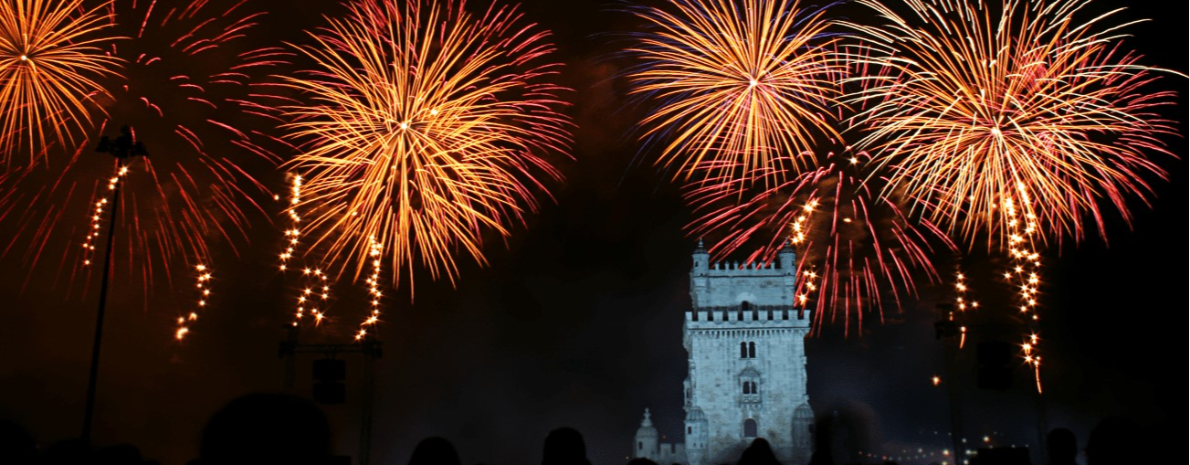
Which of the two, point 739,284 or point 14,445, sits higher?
point 739,284

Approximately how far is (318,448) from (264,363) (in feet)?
146

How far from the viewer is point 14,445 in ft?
17.2

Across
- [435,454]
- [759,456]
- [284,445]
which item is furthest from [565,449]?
[284,445]

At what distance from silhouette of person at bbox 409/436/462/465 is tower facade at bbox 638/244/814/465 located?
63347 millimetres

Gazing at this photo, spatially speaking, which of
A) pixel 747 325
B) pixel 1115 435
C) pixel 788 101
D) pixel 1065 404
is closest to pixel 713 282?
pixel 747 325

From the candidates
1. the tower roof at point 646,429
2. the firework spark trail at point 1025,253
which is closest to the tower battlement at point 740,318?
the tower roof at point 646,429

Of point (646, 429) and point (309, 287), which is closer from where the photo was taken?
point (309, 287)

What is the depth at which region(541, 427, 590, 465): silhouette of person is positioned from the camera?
25.4 ft

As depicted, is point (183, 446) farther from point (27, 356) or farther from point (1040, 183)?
point (1040, 183)

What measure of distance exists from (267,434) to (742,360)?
68.7 m

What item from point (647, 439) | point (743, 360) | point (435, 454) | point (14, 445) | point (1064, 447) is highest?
point (743, 360)

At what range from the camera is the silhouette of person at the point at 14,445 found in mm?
5188

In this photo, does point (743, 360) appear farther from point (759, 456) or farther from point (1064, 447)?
point (1064, 447)

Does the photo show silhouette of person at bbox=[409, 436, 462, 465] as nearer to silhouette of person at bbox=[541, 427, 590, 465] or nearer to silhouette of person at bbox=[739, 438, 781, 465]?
silhouette of person at bbox=[541, 427, 590, 465]
